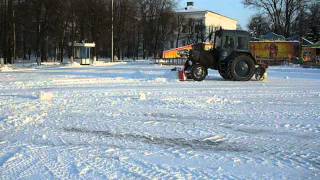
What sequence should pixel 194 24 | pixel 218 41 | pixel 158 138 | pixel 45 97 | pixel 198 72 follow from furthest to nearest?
pixel 194 24 → pixel 218 41 → pixel 198 72 → pixel 45 97 → pixel 158 138

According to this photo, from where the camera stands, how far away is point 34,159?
26.8 ft

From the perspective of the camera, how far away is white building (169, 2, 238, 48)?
113 meters

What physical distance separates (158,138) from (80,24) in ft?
213

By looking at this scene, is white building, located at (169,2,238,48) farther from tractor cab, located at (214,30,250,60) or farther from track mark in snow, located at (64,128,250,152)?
track mark in snow, located at (64,128,250,152)

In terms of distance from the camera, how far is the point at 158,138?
10.0m

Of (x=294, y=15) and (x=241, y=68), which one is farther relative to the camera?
(x=294, y=15)

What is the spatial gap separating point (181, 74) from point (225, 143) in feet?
62.2

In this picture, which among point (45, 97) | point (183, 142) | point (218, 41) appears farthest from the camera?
point (218, 41)

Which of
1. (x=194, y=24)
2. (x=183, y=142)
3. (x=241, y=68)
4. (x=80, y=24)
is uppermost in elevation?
(x=194, y=24)

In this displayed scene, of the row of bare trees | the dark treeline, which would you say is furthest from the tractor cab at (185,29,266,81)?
the row of bare trees

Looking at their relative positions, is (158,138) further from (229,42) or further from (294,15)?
(294,15)

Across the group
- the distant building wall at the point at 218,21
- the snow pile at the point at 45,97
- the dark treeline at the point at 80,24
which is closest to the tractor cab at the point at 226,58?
the snow pile at the point at 45,97

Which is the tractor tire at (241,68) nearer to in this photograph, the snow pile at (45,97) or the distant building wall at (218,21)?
the snow pile at (45,97)

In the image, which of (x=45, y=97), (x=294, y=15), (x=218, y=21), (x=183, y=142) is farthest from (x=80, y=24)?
(x=218, y=21)
